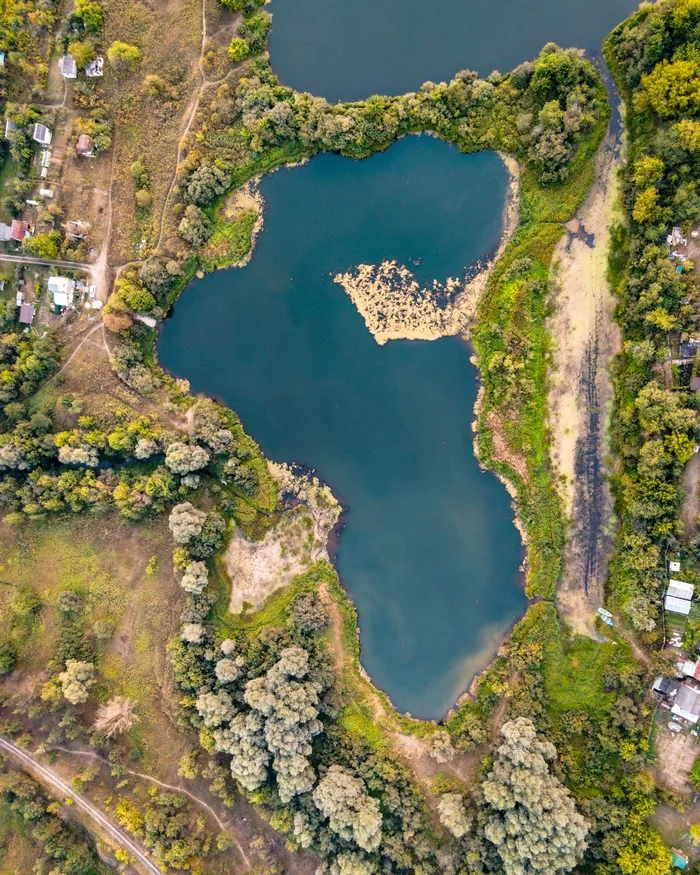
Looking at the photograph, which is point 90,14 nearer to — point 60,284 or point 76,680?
point 60,284

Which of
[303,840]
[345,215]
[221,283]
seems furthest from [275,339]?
[303,840]

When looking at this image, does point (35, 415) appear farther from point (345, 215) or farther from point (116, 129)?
point (345, 215)

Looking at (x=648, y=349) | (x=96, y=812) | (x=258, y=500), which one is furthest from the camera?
(x=258, y=500)

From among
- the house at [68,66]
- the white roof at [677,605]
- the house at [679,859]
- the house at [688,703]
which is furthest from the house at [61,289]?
the house at [679,859]

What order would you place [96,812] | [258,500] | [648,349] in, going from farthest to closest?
1. [258,500]
2. [96,812]
3. [648,349]

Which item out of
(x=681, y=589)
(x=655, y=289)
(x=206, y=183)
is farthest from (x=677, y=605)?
(x=206, y=183)

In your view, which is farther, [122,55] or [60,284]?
[60,284]
